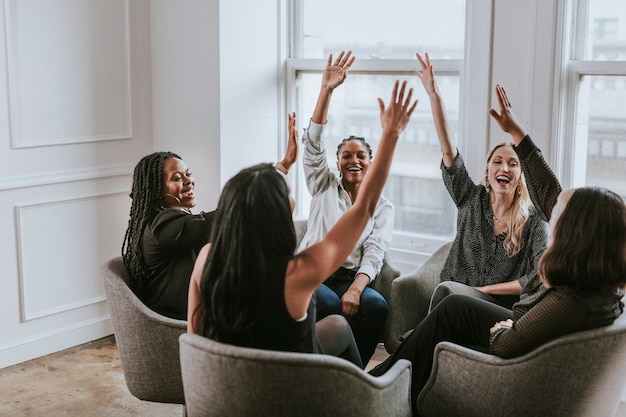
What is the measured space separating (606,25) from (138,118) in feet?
7.98

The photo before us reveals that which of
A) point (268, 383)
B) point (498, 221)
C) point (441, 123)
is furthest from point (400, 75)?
point (268, 383)

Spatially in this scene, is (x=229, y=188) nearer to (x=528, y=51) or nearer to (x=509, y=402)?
(x=509, y=402)

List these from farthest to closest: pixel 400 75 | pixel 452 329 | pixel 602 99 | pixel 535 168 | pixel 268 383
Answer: pixel 400 75 → pixel 602 99 → pixel 535 168 → pixel 452 329 → pixel 268 383

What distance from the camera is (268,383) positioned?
1.97 meters

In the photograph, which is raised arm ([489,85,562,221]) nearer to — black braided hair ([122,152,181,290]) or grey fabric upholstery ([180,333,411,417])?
grey fabric upholstery ([180,333,411,417])

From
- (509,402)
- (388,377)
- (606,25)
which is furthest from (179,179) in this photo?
(606,25)

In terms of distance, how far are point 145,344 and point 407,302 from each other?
3.50ft

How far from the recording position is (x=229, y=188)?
210 cm

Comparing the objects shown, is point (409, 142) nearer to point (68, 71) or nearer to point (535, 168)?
point (535, 168)

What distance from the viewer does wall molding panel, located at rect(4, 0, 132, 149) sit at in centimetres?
390

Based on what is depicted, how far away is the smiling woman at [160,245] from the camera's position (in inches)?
113

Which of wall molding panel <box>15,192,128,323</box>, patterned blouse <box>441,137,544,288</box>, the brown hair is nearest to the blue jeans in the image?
patterned blouse <box>441,137,544,288</box>

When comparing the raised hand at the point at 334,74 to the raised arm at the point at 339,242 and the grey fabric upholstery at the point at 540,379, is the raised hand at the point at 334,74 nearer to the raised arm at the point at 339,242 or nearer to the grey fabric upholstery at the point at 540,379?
the raised arm at the point at 339,242

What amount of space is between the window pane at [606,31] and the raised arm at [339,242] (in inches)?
59.8
